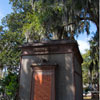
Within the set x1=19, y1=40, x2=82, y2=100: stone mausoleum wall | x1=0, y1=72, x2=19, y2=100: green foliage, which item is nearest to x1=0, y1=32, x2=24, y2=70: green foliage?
x1=0, y1=72, x2=19, y2=100: green foliage

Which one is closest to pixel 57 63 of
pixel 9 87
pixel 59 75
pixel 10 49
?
pixel 59 75

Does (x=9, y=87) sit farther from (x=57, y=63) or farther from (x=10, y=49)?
(x=10, y=49)

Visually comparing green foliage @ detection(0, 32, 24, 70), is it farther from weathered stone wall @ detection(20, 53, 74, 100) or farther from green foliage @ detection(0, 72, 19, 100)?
weathered stone wall @ detection(20, 53, 74, 100)

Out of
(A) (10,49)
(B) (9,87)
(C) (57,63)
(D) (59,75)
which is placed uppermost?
(A) (10,49)

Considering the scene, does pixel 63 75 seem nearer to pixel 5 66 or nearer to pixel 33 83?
pixel 33 83

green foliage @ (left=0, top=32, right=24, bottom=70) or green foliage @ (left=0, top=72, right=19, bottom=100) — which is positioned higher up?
green foliage @ (left=0, top=32, right=24, bottom=70)

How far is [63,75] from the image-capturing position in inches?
291

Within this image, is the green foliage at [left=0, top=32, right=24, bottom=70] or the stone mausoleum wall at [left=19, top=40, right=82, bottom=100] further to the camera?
the green foliage at [left=0, top=32, right=24, bottom=70]

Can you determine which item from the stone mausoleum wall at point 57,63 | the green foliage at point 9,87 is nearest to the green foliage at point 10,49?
the green foliage at point 9,87

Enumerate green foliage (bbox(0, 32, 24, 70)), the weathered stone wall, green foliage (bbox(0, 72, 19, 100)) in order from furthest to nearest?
green foliage (bbox(0, 32, 24, 70)), green foliage (bbox(0, 72, 19, 100)), the weathered stone wall

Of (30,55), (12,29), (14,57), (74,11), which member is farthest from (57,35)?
(12,29)

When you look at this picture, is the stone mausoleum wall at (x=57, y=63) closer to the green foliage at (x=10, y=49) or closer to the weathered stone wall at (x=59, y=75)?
the weathered stone wall at (x=59, y=75)

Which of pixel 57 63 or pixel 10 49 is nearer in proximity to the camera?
pixel 57 63

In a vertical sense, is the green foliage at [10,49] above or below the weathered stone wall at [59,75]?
above
